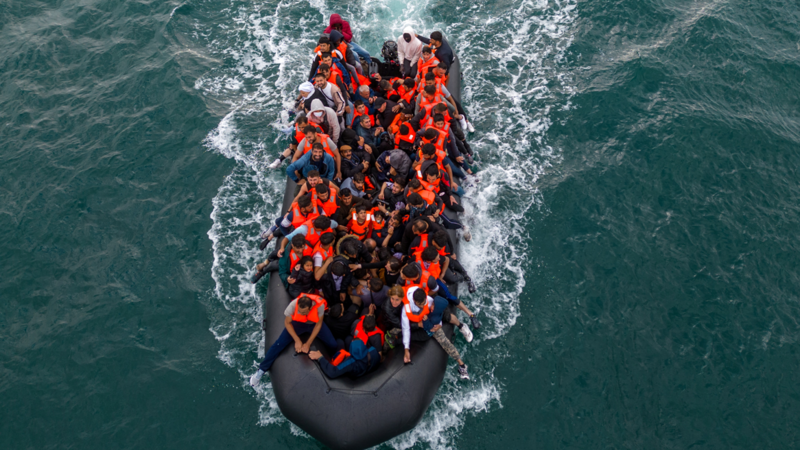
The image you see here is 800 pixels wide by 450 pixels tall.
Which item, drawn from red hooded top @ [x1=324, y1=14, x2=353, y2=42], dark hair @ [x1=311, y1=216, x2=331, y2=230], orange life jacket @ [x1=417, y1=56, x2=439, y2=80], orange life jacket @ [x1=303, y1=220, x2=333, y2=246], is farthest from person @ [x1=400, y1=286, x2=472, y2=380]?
red hooded top @ [x1=324, y1=14, x2=353, y2=42]

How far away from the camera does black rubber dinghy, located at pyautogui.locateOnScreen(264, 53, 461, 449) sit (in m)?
8.27

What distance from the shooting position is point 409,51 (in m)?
13.6

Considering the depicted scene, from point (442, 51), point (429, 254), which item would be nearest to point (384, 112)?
point (442, 51)

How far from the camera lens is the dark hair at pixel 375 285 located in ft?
29.9

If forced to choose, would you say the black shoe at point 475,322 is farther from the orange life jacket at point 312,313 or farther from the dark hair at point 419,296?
the orange life jacket at point 312,313

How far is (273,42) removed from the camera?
57.5ft

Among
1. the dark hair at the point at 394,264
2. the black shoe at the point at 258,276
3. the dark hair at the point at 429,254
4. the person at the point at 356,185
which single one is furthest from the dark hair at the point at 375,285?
the black shoe at the point at 258,276

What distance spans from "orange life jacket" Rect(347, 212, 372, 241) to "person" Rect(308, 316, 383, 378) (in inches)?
72.3

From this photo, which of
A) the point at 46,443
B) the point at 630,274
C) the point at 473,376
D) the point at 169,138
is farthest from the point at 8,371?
the point at 630,274

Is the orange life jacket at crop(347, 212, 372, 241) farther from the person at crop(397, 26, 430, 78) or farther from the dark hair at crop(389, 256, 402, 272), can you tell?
the person at crop(397, 26, 430, 78)

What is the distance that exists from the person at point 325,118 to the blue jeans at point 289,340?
15.2 feet

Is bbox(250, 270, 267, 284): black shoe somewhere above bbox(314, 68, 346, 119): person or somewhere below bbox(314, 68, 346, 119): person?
below

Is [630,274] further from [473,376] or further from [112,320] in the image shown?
[112,320]

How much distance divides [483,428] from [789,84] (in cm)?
1444
